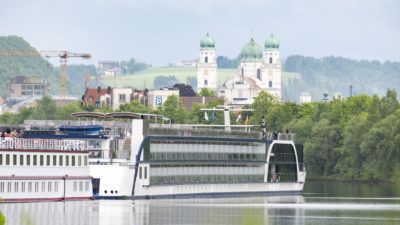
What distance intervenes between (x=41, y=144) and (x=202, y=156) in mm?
16864

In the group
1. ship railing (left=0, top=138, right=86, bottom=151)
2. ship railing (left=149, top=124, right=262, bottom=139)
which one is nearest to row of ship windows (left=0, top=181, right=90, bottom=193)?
ship railing (left=0, top=138, right=86, bottom=151)

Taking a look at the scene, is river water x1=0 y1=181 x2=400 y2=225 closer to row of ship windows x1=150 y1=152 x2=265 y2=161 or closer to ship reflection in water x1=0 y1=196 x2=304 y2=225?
ship reflection in water x1=0 y1=196 x2=304 y2=225

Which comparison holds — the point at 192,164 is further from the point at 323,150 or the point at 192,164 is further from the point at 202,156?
the point at 323,150

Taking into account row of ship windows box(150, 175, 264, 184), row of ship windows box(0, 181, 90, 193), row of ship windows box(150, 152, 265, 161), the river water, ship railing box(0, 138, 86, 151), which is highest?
ship railing box(0, 138, 86, 151)

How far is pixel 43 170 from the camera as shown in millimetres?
85688

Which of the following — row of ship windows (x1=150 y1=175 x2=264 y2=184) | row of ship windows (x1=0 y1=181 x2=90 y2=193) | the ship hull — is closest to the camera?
row of ship windows (x1=0 y1=181 x2=90 y2=193)

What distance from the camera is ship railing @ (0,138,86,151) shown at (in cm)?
8431

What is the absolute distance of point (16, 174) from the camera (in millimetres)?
84125

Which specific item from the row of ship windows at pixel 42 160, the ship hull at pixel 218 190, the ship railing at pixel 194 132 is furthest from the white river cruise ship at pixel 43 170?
the ship railing at pixel 194 132

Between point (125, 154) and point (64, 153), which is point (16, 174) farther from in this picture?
point (125, 154)

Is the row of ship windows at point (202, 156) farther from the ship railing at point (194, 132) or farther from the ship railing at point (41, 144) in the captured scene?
the ship railing at point (41, 144)

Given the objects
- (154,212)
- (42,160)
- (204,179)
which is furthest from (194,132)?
(154,212)

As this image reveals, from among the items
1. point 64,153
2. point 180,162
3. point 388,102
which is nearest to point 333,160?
point 388,102

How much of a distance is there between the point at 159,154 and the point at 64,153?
9.32 metres
